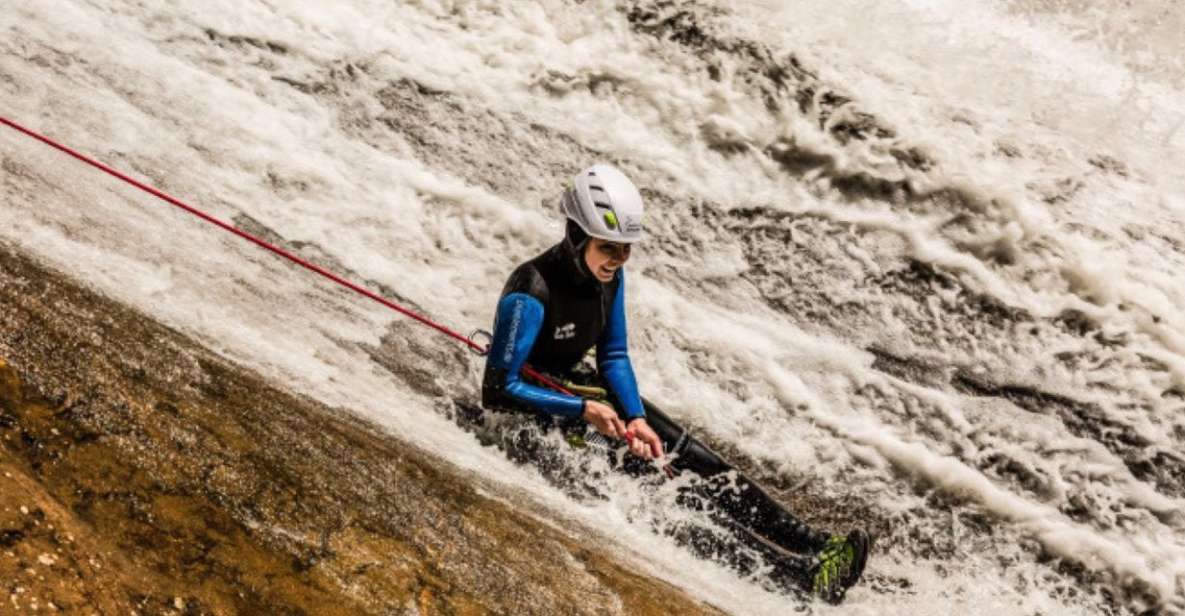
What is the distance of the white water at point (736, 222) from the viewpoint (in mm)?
5125

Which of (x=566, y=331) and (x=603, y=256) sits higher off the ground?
(x=603, y=256)

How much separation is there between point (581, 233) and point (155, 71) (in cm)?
396

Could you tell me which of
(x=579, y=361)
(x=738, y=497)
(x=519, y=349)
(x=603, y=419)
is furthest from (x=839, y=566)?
(x=519, y=349)

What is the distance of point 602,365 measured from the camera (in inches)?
179

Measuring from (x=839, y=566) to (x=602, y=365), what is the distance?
4.74 ft

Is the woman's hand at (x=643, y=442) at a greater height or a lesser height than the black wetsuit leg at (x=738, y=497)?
greater

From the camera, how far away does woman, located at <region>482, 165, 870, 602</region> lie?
3.96 metres

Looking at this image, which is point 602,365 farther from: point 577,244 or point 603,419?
point 577,244

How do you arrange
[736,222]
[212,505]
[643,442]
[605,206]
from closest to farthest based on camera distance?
[212,505]
[605,206]
[643,442]
[736,222]

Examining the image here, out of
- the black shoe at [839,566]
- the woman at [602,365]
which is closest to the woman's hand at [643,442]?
the woman at [602,365]

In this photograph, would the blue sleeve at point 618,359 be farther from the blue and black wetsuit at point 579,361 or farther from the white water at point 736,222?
the white water at point 736,222

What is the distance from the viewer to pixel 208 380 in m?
3.69

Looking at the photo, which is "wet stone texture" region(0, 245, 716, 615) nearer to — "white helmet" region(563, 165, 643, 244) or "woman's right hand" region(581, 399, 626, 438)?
"woman's right hand" region(581, 399, 626, 438)

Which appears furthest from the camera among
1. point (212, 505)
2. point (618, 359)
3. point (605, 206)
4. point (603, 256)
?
point (618, 359)
